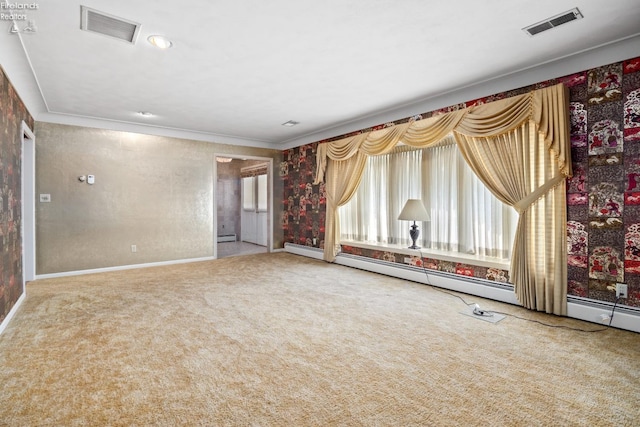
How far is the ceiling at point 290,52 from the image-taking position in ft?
7.70


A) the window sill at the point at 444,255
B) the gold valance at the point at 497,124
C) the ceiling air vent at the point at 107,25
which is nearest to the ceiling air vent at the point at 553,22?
the gold valance at the point at 497,124

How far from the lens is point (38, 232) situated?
4.86 meters

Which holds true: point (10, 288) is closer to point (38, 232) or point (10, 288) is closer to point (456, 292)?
point (38, 232)

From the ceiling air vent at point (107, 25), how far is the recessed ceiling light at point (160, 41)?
0.12 meters

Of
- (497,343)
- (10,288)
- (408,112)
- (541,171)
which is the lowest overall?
(497,343)

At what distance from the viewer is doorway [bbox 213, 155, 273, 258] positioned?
8586mm

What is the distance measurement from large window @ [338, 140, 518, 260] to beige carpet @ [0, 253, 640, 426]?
0.92m

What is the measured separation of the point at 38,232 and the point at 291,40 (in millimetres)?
4890

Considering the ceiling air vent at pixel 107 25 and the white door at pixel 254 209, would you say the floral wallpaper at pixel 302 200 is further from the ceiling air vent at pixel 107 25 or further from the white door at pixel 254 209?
the ceiling air vent at pixel 107 25

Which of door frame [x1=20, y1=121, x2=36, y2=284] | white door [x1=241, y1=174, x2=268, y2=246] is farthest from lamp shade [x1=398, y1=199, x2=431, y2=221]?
door frame [x1=20, y1=121, x2=36, y2=284]

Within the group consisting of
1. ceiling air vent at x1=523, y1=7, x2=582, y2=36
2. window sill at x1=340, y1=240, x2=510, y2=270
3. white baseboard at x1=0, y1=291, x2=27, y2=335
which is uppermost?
ceiling air vent at x1=523, y1=7, x2=582, y2=36

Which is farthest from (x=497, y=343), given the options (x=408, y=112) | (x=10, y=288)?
(x=10, y=288)

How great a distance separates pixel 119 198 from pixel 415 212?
4.91 metres

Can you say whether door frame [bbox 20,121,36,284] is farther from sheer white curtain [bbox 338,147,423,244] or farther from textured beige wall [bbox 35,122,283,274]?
sheer white curtain [bbox 338,147,423,244]
